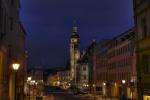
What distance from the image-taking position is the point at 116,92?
102 m

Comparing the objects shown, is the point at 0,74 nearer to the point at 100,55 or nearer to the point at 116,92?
the point at 116,92

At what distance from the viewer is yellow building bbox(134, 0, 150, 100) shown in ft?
120

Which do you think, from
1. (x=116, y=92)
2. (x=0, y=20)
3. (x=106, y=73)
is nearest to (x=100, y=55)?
(x=106, y=73)

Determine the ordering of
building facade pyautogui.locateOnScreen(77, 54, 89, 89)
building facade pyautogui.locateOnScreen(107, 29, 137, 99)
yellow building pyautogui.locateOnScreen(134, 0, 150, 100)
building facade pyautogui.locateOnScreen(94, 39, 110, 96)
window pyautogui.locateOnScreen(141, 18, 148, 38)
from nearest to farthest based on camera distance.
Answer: yellow building pyautogui.locateOnScreen(134, 0, 150, 100) < window pyautogui.locateOnScreen(141, 18, 148, 38) < building facade pyautogui.locateOnScreen(107, 29, 137, 99) < building facade pyautogui.locateOnScreen(94, 39, 110, 96) < building facade pyautogui.locateOnScreen(77, 54, 89, 89)

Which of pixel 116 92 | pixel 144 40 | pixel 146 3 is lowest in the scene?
pixel 116 92

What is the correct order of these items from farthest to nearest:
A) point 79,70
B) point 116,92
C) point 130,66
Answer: point 79,70
point 116,92
point 130,66

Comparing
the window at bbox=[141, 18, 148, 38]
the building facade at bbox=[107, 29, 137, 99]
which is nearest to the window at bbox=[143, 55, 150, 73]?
the window at bbox=[141, 18, 148, 38]

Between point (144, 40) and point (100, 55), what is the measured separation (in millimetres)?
89772

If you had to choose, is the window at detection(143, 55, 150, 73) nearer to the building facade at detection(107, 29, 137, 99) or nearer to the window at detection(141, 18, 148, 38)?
the window at detection(141, 18, 148, 38)

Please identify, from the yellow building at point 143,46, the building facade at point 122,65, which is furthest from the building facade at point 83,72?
the yellow building at point 143,46

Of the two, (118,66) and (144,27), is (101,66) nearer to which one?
(118,66)

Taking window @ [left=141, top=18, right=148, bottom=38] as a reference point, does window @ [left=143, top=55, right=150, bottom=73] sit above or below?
below

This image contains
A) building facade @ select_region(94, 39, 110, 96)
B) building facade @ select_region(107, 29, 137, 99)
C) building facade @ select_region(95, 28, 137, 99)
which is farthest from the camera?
building facade @ select_region(94, 39, 110, 96)

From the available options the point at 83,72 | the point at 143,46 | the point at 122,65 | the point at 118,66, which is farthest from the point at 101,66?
the point at 143,46
